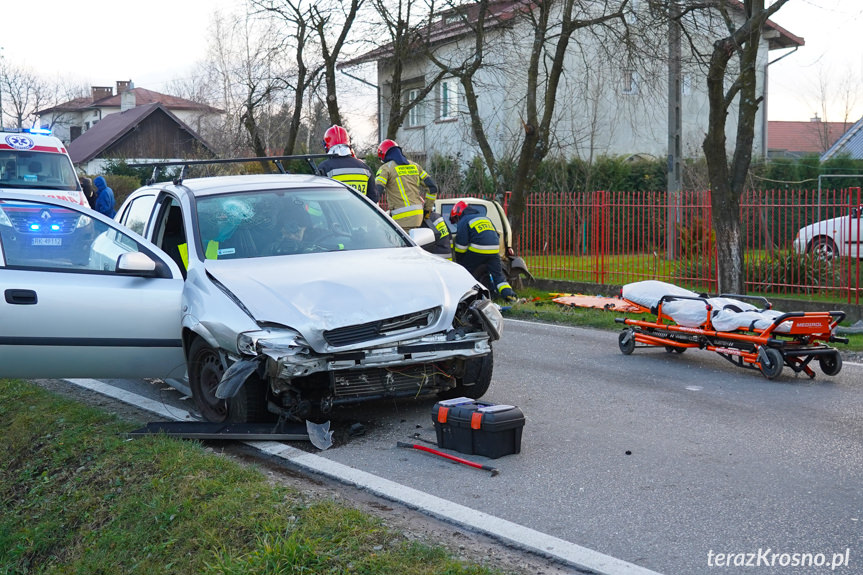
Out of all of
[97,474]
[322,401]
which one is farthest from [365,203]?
[97,474]

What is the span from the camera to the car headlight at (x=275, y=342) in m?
5.57

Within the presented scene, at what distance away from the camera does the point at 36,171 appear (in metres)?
19.0

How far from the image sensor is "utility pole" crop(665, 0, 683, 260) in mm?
15182

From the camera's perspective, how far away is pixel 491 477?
520cm

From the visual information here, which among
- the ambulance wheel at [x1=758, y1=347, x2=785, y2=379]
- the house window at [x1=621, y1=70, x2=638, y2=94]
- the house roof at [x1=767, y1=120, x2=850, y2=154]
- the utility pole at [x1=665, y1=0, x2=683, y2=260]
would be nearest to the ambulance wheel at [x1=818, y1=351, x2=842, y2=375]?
the ambulance wheel at [x1=758, y1=347, x2=785, y2=379]

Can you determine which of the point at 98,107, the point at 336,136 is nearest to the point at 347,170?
the point at 336,136

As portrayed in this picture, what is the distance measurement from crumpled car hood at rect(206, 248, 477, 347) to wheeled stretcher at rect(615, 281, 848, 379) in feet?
9.54

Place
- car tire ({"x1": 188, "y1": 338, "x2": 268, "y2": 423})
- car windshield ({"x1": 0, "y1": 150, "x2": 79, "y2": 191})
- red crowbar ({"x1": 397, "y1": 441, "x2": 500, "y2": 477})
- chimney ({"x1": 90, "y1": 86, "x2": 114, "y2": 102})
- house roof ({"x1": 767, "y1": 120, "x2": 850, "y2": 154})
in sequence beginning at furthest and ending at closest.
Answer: chimney ({"x1": 90, "y1": 86, "x2": 114, "y2": 102}), house roof ({"x1": 767, "y1": 120, "x2": 850, "y2": 154}), car windshield ({"x1": 0, "y1": 150, "x2": 79, "y2": 191}), car tire ({"x1": 188, "y1": 338, "x2": 268, "y2": 423}), red crowbar ({"x1": 397, "y1": 441, "x2": 500, "y2": 477})

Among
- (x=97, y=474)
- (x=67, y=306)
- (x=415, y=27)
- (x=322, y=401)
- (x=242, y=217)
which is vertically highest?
(x=415, y=27)

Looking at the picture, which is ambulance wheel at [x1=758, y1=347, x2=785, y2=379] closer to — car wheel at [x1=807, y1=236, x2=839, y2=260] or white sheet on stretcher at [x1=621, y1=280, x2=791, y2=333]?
white sheet on stretcher at [x1=621, y1=280, x2=791, y2=333]

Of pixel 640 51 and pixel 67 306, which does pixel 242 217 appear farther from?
pixel 640 51

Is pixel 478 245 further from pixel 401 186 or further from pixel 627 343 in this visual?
pixel 627 343

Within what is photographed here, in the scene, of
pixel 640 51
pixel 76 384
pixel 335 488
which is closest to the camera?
pixel 335 488

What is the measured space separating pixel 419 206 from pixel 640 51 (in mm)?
6569
